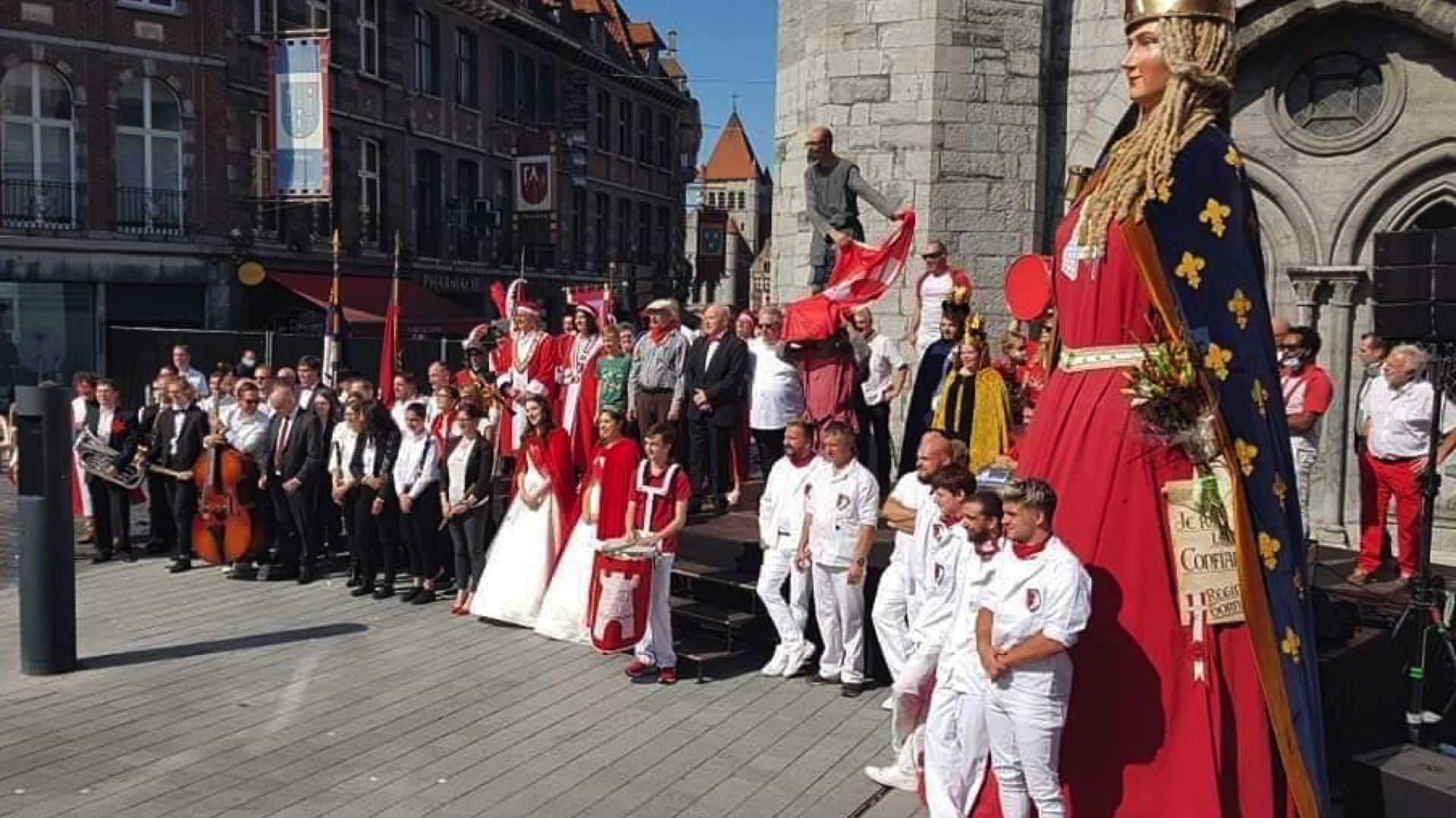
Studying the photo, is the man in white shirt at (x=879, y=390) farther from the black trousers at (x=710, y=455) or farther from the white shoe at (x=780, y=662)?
the white shoe at (x=780, y=662)

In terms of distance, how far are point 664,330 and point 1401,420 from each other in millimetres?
5860

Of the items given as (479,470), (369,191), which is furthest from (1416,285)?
(369,191)

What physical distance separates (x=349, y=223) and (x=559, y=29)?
12535 mm

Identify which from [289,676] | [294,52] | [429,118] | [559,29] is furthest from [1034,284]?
[559,29]

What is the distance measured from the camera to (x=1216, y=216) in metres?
4.26

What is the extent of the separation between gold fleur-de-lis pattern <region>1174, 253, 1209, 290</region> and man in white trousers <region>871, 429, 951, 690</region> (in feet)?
6.85

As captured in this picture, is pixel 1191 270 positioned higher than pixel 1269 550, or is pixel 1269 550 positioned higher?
pixel 1191 270

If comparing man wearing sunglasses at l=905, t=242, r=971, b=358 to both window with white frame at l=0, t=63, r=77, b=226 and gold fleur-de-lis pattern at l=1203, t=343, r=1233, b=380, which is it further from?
window with white frame at l=0, t=63, r=77, b=226

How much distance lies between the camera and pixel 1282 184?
1102 centimetres

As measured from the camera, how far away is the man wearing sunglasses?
8.91 meters

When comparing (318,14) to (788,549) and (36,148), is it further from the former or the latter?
(788,549)

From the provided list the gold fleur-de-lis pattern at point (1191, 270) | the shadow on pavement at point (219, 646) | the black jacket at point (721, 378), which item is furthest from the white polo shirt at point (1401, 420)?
the shadow on pavement at point (219, 646)

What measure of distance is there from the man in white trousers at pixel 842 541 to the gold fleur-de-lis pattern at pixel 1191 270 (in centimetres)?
→ 355

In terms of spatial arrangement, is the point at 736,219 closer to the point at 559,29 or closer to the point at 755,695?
the point at 559,29
